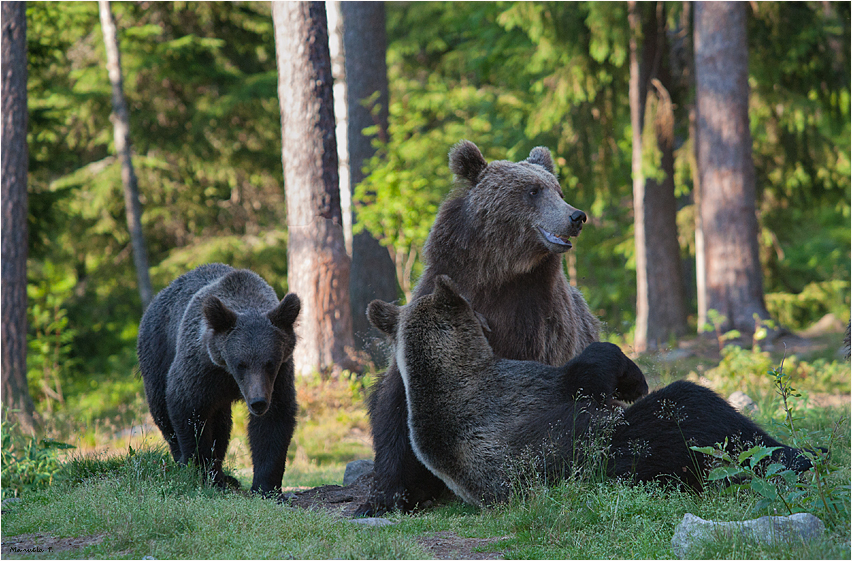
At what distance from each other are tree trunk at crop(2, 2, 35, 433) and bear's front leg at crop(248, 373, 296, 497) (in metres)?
5.40

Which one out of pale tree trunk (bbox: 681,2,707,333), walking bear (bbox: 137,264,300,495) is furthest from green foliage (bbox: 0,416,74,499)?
pale tree trunk (bbox: 681,2,707,333)

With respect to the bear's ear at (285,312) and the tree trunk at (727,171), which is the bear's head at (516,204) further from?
the tree trunk at (727,171)

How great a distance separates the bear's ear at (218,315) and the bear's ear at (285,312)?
10.8 inches

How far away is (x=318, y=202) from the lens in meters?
11.0

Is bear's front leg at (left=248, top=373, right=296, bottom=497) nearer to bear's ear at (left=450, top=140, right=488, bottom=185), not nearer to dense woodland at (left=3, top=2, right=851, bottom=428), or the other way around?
bear's ear at (left=450, top=140, right=488, bottom=185)

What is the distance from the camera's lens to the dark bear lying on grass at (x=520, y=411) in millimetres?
4324

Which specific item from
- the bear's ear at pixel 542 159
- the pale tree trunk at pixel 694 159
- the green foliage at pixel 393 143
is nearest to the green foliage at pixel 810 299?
the green foliage at pixel 393 143

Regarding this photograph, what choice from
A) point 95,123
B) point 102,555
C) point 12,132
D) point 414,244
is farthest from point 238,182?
point 102,555

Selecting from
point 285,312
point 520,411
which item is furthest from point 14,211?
point 520,411

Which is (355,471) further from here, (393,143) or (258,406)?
(393,143)

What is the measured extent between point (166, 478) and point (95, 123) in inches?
715

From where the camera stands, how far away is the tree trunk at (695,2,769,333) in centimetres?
1334

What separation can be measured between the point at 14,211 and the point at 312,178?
3.81 meters

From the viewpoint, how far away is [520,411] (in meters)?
4.65
